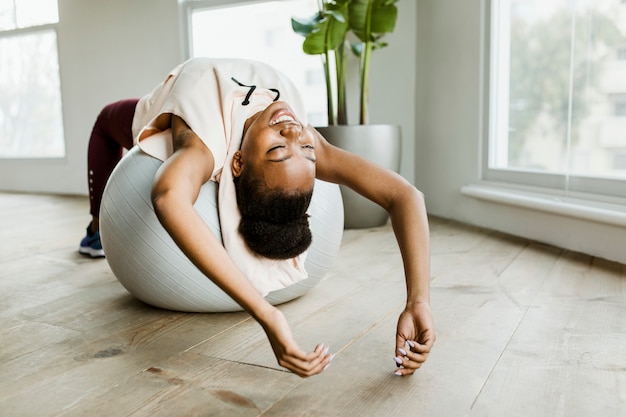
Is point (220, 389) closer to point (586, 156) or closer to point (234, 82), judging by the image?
point (234, 82)

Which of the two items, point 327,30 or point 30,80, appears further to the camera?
point 30,80

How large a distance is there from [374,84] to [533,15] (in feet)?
3.34

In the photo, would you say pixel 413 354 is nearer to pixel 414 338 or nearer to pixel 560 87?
pixel 414 338

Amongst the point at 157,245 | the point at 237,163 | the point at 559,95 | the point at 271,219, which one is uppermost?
the point at 559,95

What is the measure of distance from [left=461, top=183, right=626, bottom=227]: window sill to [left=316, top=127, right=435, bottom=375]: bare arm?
1065 millimetres

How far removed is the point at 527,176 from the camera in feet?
8.39

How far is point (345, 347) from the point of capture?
130cm

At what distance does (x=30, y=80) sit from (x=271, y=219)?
4370 mm

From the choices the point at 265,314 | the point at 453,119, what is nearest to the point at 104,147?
the point at 265,314

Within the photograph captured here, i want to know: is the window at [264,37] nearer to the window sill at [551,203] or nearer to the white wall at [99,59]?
the white wall at [99,59]

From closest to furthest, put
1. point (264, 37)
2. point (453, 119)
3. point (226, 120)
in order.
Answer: point (226, 120) → point (453, 119) → point (264, 37)

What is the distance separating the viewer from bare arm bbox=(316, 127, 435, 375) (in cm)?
107

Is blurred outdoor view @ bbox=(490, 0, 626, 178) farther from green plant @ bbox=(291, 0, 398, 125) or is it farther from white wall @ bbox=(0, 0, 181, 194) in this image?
white wall @ bbox=(0, 0, 181, 194)

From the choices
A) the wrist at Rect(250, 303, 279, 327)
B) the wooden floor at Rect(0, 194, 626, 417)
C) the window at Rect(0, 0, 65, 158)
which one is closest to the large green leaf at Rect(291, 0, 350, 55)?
the wooden floor at Rect(0, 194, 626, 417)
